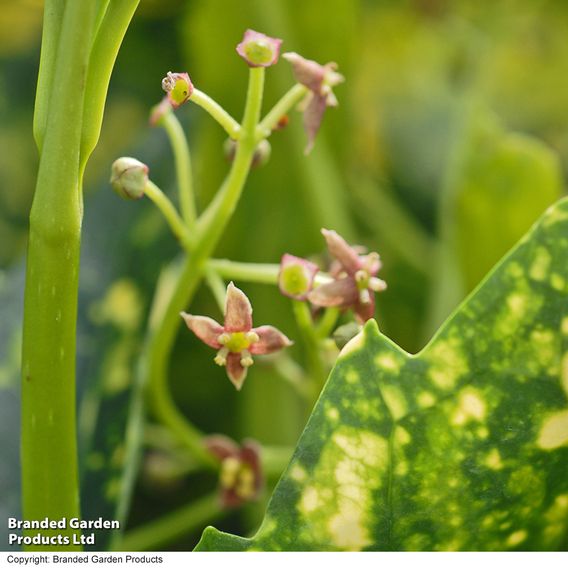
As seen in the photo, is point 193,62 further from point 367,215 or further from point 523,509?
point 523,509

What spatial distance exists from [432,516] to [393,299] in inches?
15.6

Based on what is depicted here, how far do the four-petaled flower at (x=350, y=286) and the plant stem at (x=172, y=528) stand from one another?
237 millimetres

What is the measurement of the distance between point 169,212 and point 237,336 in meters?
0.07

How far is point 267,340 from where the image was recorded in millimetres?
339

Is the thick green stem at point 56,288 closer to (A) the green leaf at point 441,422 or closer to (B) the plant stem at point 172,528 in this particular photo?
(A) the green leaf at point 441,422

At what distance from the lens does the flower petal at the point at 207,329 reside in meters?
0.34

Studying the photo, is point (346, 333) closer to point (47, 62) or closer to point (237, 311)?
point (237, 311)

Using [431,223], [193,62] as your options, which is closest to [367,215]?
[431,223]

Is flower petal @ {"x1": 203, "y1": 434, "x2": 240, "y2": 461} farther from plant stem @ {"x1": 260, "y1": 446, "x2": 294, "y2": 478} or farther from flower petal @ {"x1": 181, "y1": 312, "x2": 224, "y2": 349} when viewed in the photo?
flower petal @ {"x1": 181, "y1": 312, "x2": 224, "y2": 349}

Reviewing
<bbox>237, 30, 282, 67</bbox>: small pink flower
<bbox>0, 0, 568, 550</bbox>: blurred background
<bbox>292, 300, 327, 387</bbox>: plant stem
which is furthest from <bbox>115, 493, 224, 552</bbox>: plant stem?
<bbox>237, 30, 282, 67</bbox>: small pink flower

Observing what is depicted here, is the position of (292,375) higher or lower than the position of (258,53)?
lower

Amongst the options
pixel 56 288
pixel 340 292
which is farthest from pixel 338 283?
pixel 56 288

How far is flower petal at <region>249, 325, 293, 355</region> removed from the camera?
34 cm

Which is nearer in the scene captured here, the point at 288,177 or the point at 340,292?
the point at 340,292
